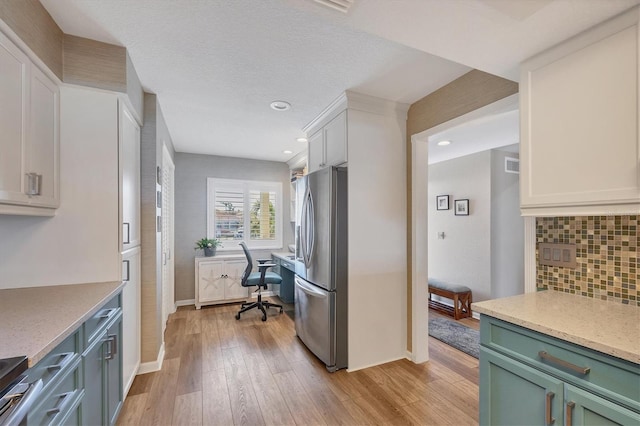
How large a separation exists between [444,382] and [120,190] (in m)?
2.89

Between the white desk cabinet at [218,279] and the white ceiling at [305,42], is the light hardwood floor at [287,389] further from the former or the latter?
the white ceiling at [305,42]

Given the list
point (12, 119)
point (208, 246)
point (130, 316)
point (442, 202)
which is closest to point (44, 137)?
point (12, 119)

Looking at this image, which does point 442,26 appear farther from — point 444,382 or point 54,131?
point 444,382

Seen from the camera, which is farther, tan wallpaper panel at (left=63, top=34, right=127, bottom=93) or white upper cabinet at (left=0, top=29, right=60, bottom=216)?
tan wallpaper panel at (left=63, top=34, right=127, bottom=93)

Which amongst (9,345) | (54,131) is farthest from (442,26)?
(54,131)

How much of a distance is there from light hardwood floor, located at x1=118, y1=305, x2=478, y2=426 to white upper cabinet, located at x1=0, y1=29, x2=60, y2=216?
1.53m

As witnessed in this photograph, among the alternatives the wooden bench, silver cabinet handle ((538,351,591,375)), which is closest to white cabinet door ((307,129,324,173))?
silver cabinet handle ((538,351,591,375))

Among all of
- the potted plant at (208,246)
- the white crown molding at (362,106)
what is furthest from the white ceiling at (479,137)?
the potted plant at (208,246)

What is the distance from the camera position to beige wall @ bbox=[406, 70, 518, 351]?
6.48ft

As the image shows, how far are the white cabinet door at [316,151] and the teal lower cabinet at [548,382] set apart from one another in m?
2.16

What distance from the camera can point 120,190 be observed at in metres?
1.92

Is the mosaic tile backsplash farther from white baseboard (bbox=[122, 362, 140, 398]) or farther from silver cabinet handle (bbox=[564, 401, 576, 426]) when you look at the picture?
white baseboard (bbox=[122, 362, 140, 398])

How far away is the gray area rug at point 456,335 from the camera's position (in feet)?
9.74

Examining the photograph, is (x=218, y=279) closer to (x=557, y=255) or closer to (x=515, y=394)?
(x=515, y=394)
